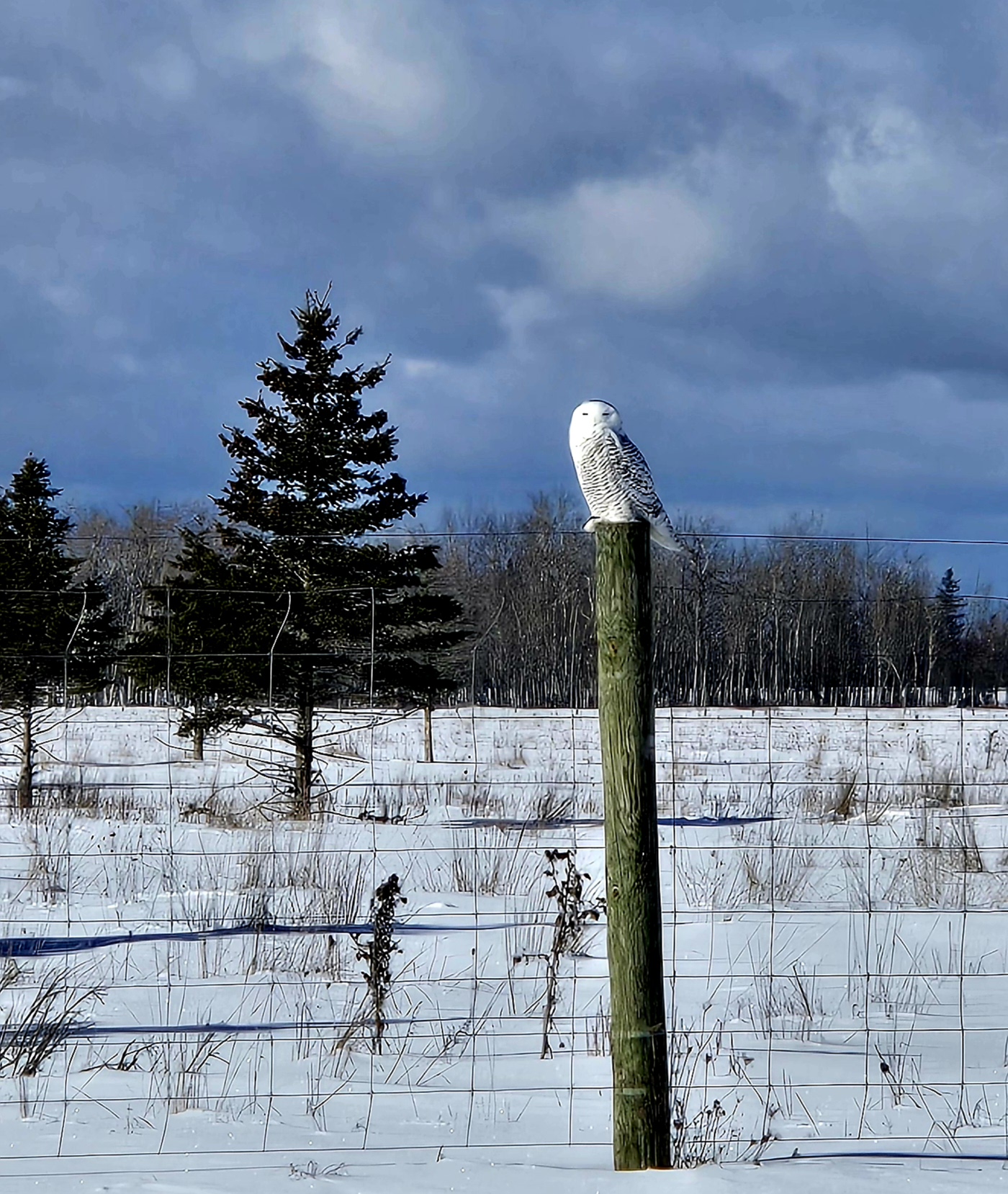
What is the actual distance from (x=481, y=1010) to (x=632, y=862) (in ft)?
7.95

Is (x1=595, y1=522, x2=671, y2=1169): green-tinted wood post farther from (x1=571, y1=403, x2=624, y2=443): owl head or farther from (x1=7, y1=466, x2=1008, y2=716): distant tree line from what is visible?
(x1=7, y1=466, x2=1008, y2=716): distant tree line

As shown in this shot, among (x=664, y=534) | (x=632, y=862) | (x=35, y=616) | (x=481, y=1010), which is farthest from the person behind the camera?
(x=35, y=616)

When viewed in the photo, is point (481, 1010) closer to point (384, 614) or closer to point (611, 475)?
point (611, 475)

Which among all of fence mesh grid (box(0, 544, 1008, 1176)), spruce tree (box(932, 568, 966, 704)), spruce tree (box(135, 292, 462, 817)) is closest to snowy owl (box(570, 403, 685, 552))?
fence mesh grid (box(0, 544, 1008, 1176))

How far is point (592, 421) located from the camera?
3.53m

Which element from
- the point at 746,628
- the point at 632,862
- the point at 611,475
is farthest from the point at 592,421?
the point at 746,628

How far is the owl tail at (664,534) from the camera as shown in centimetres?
351

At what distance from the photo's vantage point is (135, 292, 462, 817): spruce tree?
504 inches

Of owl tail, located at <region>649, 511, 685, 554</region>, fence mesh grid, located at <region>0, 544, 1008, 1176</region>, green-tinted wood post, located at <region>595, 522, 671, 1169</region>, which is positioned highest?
owl tail, located at <region>649, 511, 685, 554</region>

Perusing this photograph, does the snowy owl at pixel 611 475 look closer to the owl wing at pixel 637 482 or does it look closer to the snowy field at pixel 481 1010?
the owl wing at pixel 637 482

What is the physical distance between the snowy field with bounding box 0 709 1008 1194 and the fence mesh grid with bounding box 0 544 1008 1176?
2 cm

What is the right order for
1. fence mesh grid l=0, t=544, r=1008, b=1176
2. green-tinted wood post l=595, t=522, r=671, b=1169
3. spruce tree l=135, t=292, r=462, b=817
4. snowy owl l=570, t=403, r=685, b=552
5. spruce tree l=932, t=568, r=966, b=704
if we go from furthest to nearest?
spruce tree l=135, t=292, r=462, b=817, spruce tree l=932, t=568, r=966, b=704, fence mesh grid l=0, t=544, r=1008, b=1176, snowy owl l=570, t=403, r=685, b=552, green-tinted wood post l=595, t=522, r=671, b=1169

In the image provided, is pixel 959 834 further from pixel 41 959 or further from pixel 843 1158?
pixel 41 959

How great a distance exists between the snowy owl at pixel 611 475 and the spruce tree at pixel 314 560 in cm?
896
